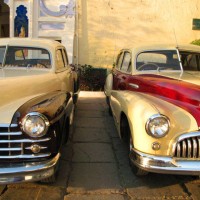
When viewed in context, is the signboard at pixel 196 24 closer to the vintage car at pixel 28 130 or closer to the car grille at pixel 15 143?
the vintage car at pixel 28 130

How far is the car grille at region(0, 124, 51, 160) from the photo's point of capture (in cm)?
284

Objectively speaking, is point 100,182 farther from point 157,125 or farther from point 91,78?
point 91,78

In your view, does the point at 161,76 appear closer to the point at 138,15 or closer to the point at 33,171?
the point at 33,171

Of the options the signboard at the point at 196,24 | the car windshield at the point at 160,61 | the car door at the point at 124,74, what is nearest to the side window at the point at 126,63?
the car door at the point at 124,74

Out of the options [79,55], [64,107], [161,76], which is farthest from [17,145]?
[79,55]

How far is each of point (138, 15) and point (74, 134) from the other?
6.46 meters

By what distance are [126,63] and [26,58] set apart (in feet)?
5.72

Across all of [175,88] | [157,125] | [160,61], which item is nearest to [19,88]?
[157,125]

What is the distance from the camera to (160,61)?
16.9 feet

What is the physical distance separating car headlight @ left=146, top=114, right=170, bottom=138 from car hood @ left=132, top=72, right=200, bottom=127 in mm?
356

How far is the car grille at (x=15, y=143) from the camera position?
9.32ft

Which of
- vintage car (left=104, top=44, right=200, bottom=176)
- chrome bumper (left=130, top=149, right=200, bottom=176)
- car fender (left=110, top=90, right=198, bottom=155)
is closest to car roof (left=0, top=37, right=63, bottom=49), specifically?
vintage car (left=104, top=44, right=200, bottom=176)

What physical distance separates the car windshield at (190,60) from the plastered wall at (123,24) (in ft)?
17.0

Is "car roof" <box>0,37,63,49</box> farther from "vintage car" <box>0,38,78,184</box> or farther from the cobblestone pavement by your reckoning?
the cobblestone pavement
